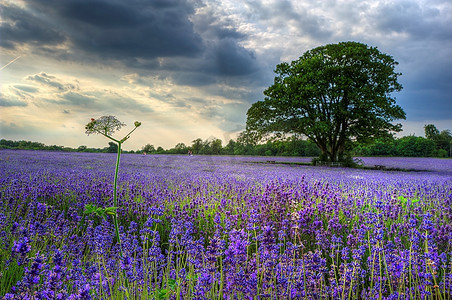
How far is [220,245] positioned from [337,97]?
18.1m

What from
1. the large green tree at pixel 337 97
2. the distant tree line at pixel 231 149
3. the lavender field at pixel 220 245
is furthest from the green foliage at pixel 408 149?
the lavender field at pixel 220 245

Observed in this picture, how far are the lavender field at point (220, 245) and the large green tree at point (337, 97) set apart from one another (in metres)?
12.0

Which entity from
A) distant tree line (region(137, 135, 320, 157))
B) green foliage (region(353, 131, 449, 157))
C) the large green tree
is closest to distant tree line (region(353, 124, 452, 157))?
green foliage (region(353, 131, 449, 157))

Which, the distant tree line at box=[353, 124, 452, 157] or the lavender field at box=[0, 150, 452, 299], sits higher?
the distant tree line at box=[353, 124, 452, 157]

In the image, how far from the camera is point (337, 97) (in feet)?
60.9

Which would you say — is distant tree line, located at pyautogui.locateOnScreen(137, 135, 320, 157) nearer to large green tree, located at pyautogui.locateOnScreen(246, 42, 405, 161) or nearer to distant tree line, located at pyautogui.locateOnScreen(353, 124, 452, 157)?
distant tree line, located at pyautogui.locateOnScreen(353, 124, 452, 157)

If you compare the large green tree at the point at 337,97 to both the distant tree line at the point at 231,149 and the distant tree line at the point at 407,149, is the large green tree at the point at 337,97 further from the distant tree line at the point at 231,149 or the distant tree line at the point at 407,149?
the distant tree line at the point at 407,149

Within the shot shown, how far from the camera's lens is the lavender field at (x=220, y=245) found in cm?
201

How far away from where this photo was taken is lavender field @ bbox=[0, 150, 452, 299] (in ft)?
6.58

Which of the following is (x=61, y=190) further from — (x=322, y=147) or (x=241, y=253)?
(x=322, y=147)

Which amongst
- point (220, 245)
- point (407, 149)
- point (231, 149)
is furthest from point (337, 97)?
point (407, 149)

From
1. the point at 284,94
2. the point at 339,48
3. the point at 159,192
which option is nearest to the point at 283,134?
the point at 284,94

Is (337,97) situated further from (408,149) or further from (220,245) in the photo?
(408,149)

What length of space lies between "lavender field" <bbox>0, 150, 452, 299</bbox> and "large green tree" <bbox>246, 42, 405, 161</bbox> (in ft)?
39.3
